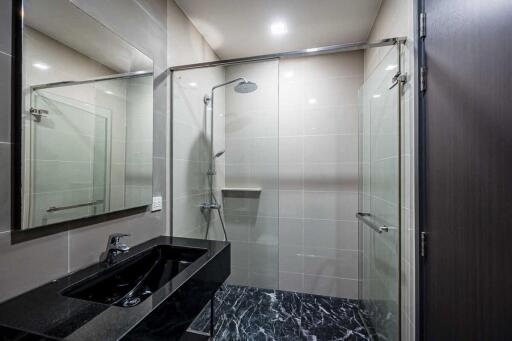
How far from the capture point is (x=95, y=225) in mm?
1160

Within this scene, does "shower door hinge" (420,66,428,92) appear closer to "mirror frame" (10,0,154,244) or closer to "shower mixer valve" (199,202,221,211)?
"shower mixer valve" (199,202,221,211)

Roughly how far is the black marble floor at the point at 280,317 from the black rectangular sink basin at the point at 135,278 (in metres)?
0.79

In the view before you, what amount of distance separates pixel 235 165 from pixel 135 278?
1.05m

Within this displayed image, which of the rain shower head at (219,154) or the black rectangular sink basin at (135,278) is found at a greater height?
the rain shower head at (219,154)

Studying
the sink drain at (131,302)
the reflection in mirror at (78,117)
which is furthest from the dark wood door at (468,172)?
the reflection in mirror at (78,117)

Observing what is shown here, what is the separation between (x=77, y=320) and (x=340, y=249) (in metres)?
2.23

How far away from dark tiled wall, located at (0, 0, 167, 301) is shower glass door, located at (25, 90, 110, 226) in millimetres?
77

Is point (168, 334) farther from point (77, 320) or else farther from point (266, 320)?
point (266, 320)

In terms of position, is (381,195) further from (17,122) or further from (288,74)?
(17,122)

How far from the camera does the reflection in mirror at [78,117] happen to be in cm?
90

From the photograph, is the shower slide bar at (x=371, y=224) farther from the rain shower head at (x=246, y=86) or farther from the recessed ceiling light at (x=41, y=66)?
the recessed ceiling light at (x=41, y=66)

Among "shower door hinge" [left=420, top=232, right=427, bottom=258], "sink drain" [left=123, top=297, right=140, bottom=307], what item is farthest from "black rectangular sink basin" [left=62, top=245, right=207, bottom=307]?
"shower door hinge" [left=420, top=232, right=427, bottom=258]

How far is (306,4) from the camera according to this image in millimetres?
1803

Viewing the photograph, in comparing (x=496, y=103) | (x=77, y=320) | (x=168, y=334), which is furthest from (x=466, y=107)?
(x=77, y=320)
